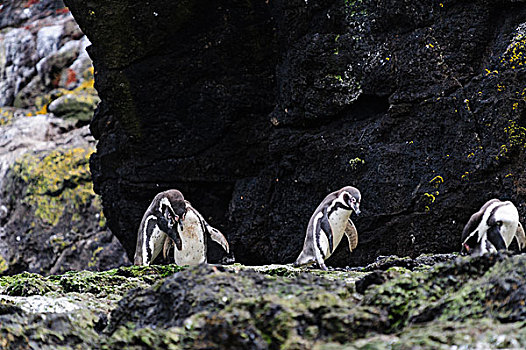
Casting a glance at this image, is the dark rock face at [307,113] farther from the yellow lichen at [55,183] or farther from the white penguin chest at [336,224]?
the yellow lichen at [55,183]

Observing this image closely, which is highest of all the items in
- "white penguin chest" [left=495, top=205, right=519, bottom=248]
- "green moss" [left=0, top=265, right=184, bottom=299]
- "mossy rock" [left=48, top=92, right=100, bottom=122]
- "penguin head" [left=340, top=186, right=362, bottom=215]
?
"green moss" [left=0, top=265, right=184, bottom=299]

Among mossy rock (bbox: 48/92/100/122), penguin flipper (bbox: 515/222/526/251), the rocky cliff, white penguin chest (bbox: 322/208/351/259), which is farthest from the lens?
mossy rock (bbox: 48/92/100/122)

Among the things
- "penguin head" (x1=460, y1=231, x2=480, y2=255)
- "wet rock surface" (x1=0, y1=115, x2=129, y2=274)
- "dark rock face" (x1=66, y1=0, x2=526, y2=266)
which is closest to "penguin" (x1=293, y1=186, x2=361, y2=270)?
"dark rock face" (x1=66, y1=0, x2=526, y2=266)

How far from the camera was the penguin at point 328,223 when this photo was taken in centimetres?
746

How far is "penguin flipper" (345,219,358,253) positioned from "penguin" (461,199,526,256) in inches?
73.5

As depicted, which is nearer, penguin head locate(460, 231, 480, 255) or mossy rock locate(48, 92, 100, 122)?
penguin head locate(460, 231, 480, 255)

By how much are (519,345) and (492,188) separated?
522cm

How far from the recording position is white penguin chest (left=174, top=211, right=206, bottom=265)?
777 cm

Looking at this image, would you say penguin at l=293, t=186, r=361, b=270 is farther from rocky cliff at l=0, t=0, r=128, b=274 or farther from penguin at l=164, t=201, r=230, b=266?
rocky cliff at l=0, t=0, r=128, b=274

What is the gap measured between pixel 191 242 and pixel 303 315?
5068 millimetres

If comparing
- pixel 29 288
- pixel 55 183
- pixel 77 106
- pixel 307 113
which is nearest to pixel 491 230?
pixel 307 113

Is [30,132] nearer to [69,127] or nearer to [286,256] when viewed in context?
[69,127]

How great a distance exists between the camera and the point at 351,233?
8008 millimetres

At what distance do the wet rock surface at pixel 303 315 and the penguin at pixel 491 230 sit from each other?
2829 mm
